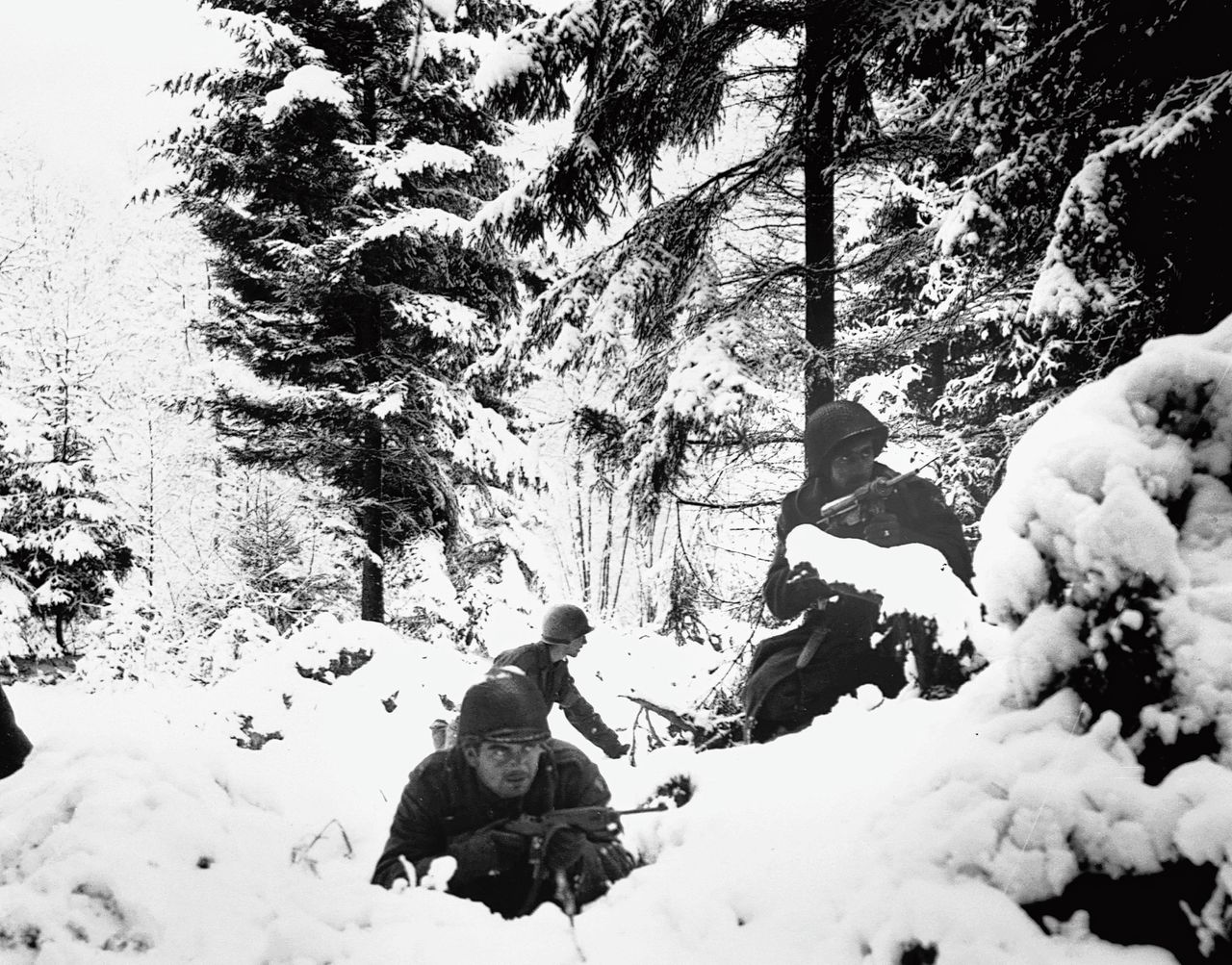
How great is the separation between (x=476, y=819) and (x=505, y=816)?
12cm

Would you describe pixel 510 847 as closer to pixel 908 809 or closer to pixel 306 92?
pixel 908 809

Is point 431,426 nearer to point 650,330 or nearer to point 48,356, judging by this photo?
point 650,330

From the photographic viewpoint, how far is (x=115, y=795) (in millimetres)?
1674

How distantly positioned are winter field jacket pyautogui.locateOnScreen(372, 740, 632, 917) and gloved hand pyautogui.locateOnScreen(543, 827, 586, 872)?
0.05m

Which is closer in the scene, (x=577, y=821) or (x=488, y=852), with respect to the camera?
(x=577, y=821)

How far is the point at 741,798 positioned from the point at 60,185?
17819 mm

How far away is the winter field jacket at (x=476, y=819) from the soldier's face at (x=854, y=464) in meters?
2.06

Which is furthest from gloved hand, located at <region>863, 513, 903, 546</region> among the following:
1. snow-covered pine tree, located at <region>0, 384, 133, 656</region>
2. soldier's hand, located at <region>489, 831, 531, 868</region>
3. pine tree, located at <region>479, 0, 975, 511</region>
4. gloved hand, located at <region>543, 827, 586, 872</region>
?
snow-covered pine tree, located at <region>0, 384, 133, 656</region>

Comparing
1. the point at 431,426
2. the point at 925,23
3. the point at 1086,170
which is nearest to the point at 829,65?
the point at 925,23

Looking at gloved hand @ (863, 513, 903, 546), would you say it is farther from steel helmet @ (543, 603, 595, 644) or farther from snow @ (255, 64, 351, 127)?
snow @ (255, 64, 351, 127)

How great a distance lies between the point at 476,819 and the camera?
2.71 metres

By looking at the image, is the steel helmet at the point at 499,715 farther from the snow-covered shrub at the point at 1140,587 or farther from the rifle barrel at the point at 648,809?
the snow-covered shrub at the point at 1140,587

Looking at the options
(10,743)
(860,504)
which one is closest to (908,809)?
(860,504)

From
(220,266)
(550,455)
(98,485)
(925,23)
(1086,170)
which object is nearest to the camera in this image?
(1086,170)
